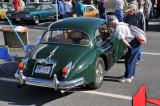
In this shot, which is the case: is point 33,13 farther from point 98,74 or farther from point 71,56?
point 71,56

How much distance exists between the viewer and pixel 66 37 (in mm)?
6395

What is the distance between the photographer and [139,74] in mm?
7000

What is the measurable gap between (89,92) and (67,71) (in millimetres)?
947

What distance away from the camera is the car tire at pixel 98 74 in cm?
576

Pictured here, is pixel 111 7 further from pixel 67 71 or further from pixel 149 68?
pixel 67 71

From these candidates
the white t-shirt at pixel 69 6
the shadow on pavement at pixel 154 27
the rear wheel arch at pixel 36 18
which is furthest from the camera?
the rear wheel arch at pixel 36 18

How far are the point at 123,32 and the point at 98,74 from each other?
1.18 metres

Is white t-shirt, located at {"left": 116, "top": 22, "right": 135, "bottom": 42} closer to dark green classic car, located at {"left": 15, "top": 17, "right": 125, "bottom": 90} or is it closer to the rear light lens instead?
dark green classic car, located at {"left": 15, "top": 17, "right": 125, "bottom": 90}

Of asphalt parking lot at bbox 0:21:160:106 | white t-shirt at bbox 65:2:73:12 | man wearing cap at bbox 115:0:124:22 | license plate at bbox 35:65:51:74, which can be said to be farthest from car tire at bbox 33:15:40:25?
license plate at bbox 35:65:51:74

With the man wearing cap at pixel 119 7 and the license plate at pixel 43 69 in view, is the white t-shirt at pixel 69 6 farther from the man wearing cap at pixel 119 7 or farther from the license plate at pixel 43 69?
the license plate at pixel 43 69

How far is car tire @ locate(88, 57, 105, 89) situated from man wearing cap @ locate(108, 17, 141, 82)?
0.68 m

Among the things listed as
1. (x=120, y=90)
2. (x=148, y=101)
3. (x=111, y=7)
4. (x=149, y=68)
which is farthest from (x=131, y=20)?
(x=111, y=7)

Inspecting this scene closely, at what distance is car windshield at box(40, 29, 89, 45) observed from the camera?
610 cm

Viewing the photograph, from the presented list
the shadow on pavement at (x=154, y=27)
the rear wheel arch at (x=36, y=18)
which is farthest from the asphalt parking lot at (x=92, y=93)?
the rear wheel arch at (x=36, y=18)
